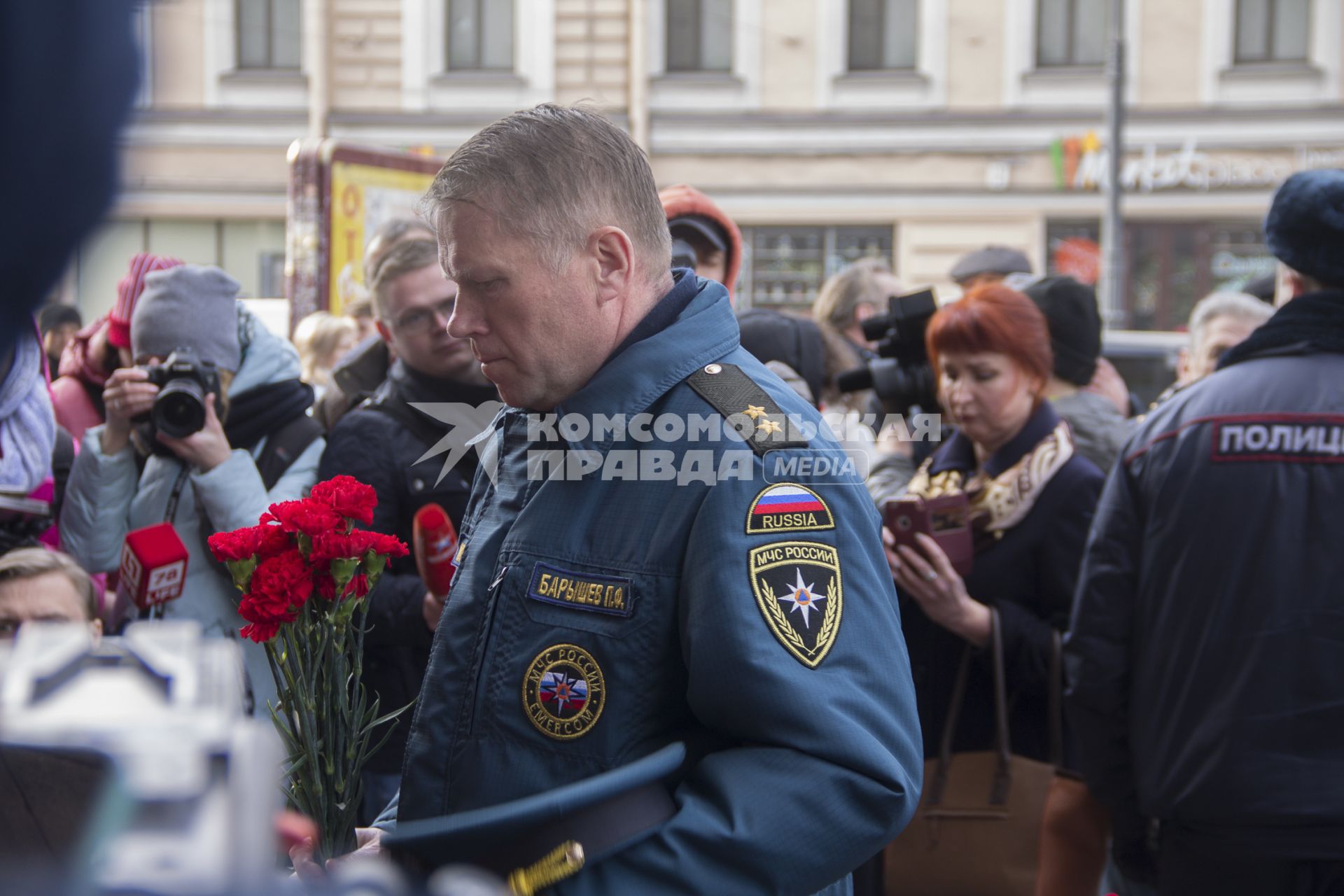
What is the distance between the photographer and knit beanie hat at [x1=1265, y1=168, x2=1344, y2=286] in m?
2.44

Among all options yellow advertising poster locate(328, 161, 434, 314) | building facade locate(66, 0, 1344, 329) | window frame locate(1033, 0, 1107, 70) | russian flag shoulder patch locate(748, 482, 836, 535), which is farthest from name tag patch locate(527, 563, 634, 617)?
window frame locate(1033, 0, 1107, 70)

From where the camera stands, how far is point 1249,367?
2.50 metres

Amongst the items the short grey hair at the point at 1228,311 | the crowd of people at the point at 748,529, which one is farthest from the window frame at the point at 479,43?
the crowd of people at the point at 748,529

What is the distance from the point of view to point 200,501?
2.85 meters

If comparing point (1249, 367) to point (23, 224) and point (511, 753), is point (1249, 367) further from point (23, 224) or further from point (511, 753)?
point (23, 224)

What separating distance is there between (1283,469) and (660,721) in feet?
5.21

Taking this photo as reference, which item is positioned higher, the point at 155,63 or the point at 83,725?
the point at 155,63

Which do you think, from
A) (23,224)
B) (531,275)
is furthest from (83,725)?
(531,275)

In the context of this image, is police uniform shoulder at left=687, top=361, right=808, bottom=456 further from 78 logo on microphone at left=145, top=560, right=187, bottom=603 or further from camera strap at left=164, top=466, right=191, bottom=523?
camera strap at left=164, top=466, right=191, bottom=523

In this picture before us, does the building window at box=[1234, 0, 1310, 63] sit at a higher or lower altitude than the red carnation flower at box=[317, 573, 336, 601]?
higher

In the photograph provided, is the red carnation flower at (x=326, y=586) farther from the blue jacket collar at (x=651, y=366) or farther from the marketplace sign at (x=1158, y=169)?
the marketplace sign at (x=1158, y=169)

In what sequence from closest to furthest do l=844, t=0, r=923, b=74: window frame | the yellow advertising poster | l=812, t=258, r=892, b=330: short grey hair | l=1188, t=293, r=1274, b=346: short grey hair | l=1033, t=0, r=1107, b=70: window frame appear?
l=1188, t=293, r=1274, b=346: short grey hair → l=812, t=258, r=892, b=330: short grey hair → the yellow advertising poster → l=1033, t=0, r=1107, b=70: window frame → l=844, t=0, r=923, b=74: window frame

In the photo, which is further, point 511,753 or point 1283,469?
point 1283,469

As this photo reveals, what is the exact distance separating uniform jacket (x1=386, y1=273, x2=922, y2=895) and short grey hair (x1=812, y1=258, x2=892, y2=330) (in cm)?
356
